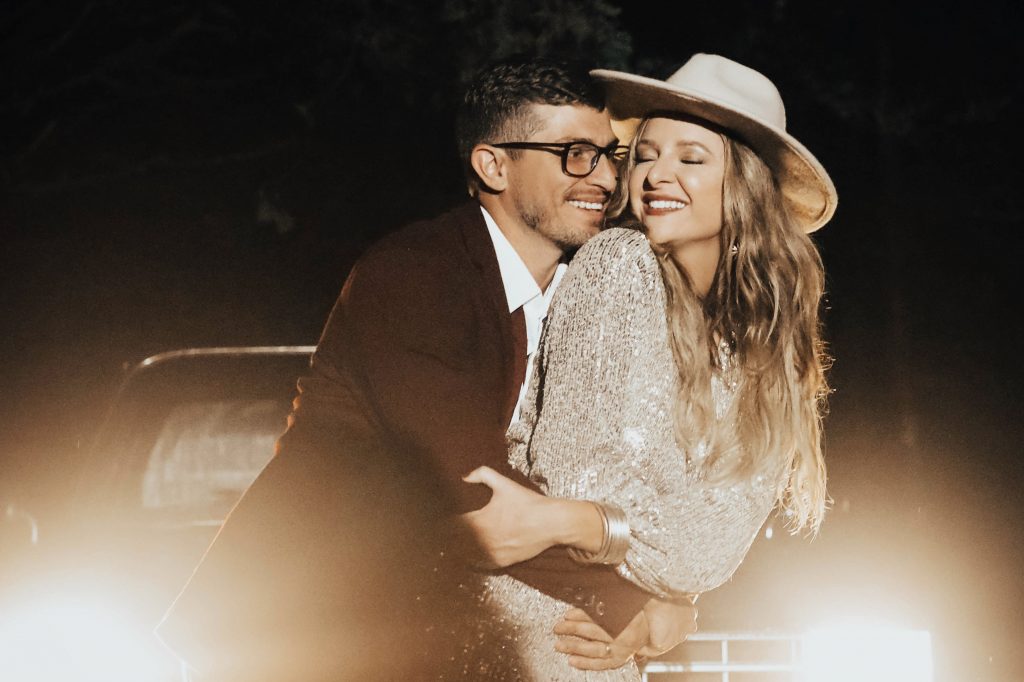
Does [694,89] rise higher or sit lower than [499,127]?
higher

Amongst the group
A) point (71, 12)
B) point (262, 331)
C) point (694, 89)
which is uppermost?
point (694, 89)

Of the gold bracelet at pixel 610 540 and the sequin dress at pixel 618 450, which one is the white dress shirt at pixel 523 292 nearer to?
the sequin dress at pixel 618 450

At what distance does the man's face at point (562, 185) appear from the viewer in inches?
116

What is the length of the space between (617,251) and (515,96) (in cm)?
97

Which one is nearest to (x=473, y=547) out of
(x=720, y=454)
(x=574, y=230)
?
(x=720, y=454)

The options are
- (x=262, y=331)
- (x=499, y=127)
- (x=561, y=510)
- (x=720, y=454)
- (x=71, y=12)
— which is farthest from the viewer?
(x=262, y=331)

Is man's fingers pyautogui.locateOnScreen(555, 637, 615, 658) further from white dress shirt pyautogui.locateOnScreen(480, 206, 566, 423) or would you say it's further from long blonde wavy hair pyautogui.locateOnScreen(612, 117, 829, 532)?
white dress shirt pyautogui.locateOnScreen(480, 206, 566, 423)

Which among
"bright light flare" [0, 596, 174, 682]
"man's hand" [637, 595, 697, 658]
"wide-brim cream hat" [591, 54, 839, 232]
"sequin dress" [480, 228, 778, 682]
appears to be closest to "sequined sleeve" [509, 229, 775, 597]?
"sequin dress" [480, 228, 778, 682]

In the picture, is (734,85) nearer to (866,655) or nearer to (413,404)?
(413,404)

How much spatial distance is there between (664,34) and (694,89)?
745cm

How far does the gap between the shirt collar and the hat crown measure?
0.56m

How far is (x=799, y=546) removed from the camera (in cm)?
338

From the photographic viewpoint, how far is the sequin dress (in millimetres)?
2156

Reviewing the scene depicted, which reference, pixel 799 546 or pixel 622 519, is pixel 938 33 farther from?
pixel 622 519
